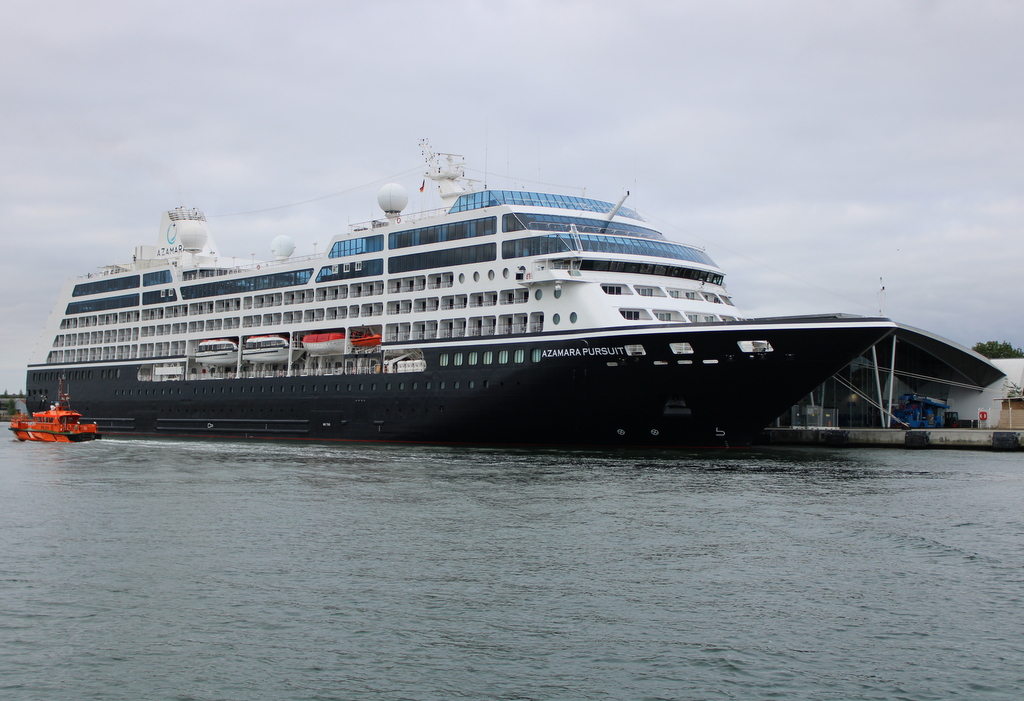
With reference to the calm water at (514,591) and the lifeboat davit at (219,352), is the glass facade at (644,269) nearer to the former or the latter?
the calm water at (514,591)

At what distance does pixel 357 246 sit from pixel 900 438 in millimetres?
37007

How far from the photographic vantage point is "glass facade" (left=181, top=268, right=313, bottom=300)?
202ft

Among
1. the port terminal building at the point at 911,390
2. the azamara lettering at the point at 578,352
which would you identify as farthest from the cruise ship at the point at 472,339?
the port terminal building at the point at 911,390

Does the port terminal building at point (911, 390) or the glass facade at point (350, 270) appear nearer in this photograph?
the glass facade at point (350, 270)

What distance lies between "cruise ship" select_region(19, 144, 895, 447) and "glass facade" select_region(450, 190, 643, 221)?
127 mm

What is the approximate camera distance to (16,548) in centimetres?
2123

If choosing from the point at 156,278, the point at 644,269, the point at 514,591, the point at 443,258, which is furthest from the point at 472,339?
the point at 156,278

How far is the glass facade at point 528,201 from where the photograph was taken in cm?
5006

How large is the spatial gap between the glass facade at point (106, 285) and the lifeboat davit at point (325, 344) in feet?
81.1

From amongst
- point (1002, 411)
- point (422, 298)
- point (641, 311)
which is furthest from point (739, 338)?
point (1002, 411)

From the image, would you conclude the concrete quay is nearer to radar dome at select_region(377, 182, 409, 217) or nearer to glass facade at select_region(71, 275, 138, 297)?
radar dome at select_region(377, 182, 409, 217)

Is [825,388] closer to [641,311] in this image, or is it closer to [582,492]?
[641,311]

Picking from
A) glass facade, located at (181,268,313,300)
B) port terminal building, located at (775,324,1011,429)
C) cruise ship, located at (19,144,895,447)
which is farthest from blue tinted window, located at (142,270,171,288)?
port terminal building, located at (775,324,1011,429)

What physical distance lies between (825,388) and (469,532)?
48.9 meters
